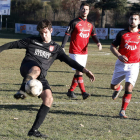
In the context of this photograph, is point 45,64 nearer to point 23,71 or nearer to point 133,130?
point 23,71

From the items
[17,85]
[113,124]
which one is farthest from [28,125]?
[17,85]

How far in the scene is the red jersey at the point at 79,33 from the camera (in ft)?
24.9

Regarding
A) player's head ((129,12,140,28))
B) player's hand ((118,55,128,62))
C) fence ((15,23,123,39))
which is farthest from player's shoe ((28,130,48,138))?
fence ((15,23,123,39))

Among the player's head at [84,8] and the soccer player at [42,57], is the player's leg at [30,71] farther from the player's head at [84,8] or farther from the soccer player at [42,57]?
the player's head at [84,8]

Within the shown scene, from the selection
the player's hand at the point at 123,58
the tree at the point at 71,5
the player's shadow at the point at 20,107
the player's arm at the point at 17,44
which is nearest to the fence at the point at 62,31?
the tree at the point at 71,5

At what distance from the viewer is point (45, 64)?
4867 mm

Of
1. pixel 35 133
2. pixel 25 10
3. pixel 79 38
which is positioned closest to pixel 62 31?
pixel 25 10

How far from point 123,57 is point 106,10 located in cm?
4071

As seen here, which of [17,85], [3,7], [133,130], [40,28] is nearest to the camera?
[40,28]

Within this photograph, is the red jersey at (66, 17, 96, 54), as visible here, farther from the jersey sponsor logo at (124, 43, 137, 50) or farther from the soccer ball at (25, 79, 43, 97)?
the soccer ball at (25, 79, 43, 97)

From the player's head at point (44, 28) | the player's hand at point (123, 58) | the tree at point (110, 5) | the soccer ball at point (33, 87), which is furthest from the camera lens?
the tree at point (110, 5)

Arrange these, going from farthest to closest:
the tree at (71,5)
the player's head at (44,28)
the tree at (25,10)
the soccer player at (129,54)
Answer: the tree at (25,10) < the tree at (71,5) < the soccer player at (129,54) < the player's head at (44,28)

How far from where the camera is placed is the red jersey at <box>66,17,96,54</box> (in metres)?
7.60

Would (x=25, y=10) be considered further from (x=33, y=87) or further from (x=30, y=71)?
A: (x=33, y=87)
